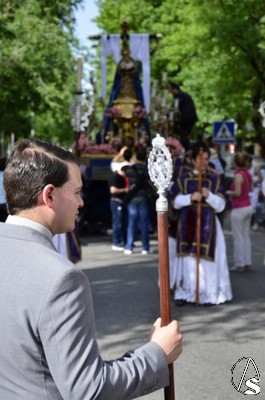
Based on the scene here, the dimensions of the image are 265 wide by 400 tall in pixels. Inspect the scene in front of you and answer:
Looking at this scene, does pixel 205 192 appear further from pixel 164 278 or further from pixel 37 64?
pixel 37 64

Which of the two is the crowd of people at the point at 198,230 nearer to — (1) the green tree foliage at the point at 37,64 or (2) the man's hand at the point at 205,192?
(2) the man's hand at the point at 205,192

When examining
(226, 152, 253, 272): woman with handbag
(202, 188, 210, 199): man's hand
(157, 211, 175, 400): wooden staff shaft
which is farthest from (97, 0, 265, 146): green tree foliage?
(157, 211, 175, 400): wooden staff shaft

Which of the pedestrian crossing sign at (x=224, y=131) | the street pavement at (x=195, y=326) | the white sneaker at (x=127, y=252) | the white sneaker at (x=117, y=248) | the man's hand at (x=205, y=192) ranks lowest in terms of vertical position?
the white sneaker at (x=117, y=248)

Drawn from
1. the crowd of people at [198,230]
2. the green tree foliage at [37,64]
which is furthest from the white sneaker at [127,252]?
the green tree foliage at [37,64]

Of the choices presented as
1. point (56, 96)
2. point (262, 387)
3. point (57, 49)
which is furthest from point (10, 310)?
point (56, 96)

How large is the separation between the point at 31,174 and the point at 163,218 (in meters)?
0.49

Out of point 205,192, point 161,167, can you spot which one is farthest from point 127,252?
point 161,167

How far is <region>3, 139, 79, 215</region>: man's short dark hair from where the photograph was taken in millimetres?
2324

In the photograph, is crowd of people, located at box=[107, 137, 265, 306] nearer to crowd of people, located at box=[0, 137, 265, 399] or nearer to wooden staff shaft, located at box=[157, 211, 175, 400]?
wooden staff shaft, located at box=[157, 211, 175, 400]

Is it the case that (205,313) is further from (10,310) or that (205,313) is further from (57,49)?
(57,49)

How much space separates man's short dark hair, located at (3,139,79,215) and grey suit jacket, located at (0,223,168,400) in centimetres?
8

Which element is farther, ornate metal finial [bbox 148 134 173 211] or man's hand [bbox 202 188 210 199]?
man's hand [bbox 202 188 210 199]

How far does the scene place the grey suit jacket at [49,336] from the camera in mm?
2119

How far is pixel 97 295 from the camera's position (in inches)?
393
